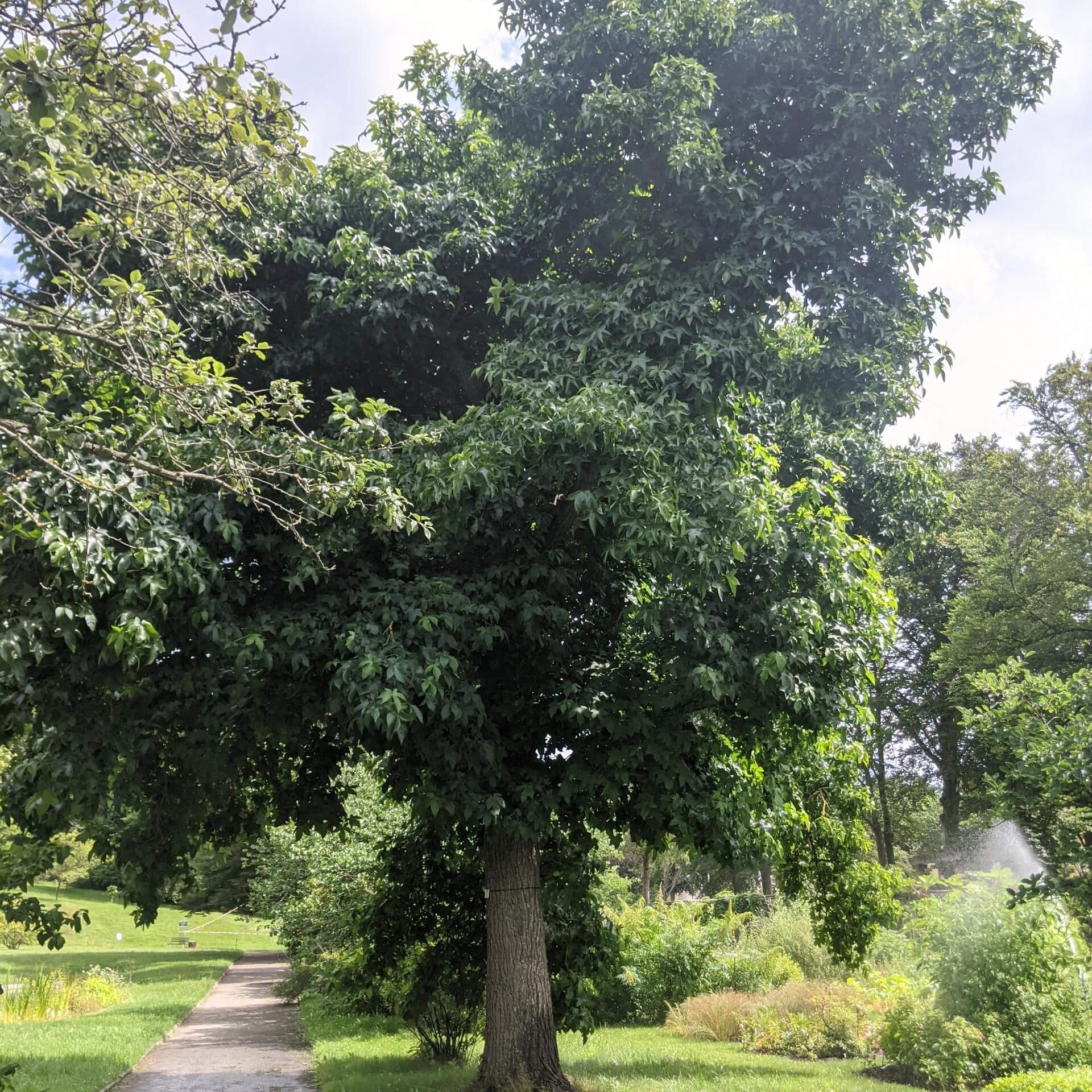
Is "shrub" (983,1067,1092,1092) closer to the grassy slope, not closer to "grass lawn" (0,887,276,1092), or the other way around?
"grass lawn" (0,887,276,1092)

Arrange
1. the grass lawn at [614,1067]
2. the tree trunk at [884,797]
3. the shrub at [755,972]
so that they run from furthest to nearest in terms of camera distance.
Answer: the tree trunk at [884,797] < the shrub at [755,972] < the grass lawn at [614,1067]

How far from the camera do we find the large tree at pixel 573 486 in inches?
281

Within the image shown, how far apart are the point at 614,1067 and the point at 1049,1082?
5.72 m

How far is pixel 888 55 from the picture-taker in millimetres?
8180

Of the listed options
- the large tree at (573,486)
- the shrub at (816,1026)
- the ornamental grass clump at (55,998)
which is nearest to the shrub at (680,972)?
the shrub at (816,1026)

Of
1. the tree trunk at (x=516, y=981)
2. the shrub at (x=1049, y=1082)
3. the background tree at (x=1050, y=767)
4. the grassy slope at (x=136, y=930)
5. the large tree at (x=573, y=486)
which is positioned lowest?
the grassy slope at (x=136, y=930)

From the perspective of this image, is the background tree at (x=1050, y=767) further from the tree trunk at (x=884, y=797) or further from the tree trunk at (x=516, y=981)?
the tree trunk at (x=884, y=797)

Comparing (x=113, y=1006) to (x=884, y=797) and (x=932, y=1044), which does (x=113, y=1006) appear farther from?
(x=884, y=797)

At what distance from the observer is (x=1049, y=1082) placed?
725 centimetres

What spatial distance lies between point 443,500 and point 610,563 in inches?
102

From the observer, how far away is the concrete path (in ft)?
35.5

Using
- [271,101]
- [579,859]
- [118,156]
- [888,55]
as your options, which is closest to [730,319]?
[888,55]

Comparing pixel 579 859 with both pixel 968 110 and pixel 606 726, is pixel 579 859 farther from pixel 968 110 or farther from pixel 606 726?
pixel 968 110

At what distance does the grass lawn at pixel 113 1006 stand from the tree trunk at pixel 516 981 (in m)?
3.37
